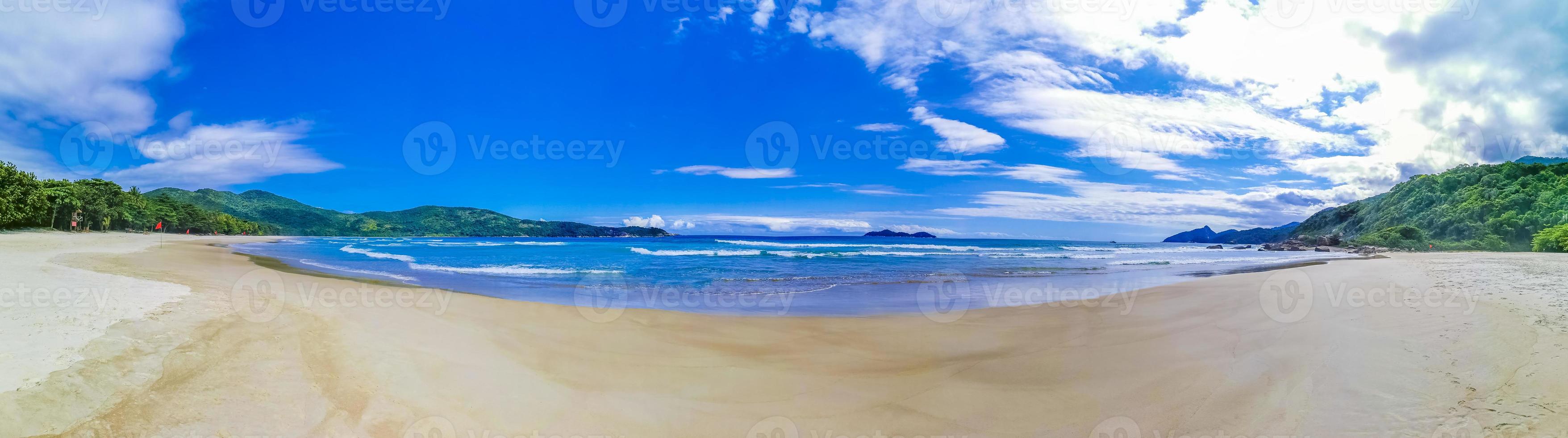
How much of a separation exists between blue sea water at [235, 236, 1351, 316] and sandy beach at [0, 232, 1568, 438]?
8.13 ft

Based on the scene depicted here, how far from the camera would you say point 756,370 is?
5816mm

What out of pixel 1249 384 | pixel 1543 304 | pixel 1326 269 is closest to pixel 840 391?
pixel 1249 384

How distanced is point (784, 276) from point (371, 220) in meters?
162

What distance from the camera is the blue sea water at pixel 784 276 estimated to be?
11.9m

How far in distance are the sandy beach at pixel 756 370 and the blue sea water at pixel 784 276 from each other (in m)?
2.48

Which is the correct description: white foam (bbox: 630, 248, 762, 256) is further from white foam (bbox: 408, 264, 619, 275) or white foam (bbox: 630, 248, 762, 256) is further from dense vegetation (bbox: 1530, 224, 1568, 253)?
dense vegetation (bbox: 1530, 224, 1568, 253)

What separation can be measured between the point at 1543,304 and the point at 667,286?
1485 centimetres

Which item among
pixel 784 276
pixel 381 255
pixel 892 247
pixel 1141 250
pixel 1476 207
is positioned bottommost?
pixel 784 276

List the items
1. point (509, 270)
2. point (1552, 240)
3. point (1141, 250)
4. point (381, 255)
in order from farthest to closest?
point (1141, 250)
point (381, 255)
point (1552, 240)
point (509, 270)

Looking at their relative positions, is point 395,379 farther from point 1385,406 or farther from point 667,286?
point 667,286

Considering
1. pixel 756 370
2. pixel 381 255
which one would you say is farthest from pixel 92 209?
pixel 756 370

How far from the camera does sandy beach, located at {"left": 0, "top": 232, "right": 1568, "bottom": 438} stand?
389 cm

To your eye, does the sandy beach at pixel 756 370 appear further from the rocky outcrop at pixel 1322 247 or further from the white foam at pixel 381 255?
the rocky outcrop at pixel 1322 247

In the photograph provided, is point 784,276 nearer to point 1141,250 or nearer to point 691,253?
point 691,253
